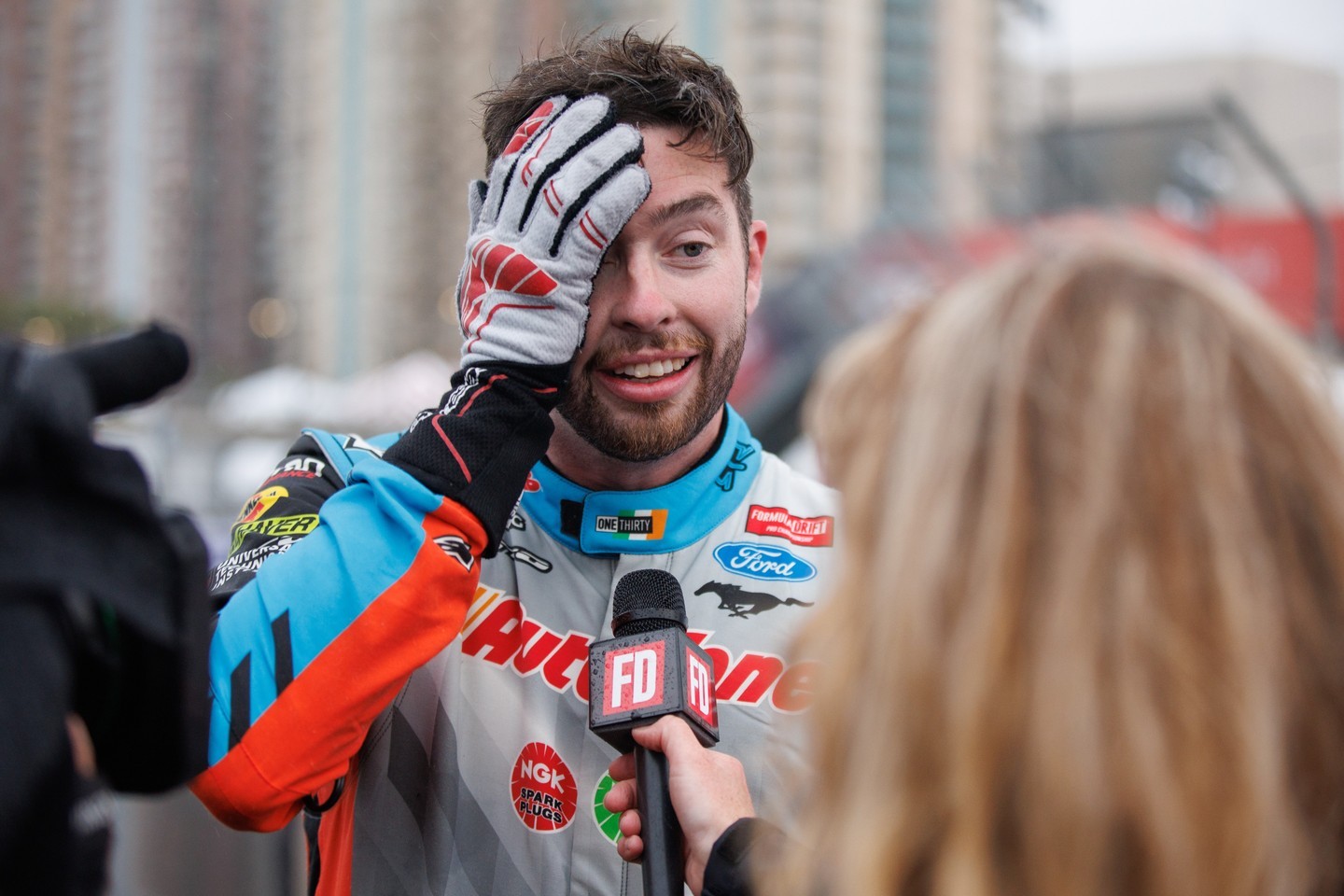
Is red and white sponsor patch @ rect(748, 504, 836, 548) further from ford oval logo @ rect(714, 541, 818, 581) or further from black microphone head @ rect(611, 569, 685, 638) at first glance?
black microphone head @ rect(611, 569, 685, 638)

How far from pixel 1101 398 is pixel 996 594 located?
176mm

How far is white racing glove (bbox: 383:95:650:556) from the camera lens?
1.64 m

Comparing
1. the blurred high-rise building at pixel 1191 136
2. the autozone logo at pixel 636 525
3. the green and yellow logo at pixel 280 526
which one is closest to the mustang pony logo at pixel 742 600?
the autozone logo at pixel 636 525

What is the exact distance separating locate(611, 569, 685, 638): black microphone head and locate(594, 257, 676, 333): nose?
0.43 metres

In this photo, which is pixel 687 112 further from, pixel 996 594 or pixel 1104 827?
pixel 1104 827

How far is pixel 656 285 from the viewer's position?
1.91 metres

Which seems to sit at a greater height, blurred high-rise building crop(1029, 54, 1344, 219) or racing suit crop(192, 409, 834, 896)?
blurred high-rise building crop(1029, 54, 1344, 219)

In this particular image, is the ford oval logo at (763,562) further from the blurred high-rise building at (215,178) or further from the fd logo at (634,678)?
the blurred high-rise building at (215,178)

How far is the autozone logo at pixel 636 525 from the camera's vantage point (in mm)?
1911

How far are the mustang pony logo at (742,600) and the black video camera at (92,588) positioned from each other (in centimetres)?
96

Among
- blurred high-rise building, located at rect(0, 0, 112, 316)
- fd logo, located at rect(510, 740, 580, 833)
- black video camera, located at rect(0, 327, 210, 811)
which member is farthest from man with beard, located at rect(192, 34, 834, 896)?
blurred high-rise building, located at rect(0, 0, 112, 316)

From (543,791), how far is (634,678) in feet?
1.22

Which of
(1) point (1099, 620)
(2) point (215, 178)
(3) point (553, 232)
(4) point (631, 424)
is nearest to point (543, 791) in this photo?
(4) point (631, 424)

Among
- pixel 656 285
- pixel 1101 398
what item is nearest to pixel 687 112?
pixel 656 285
